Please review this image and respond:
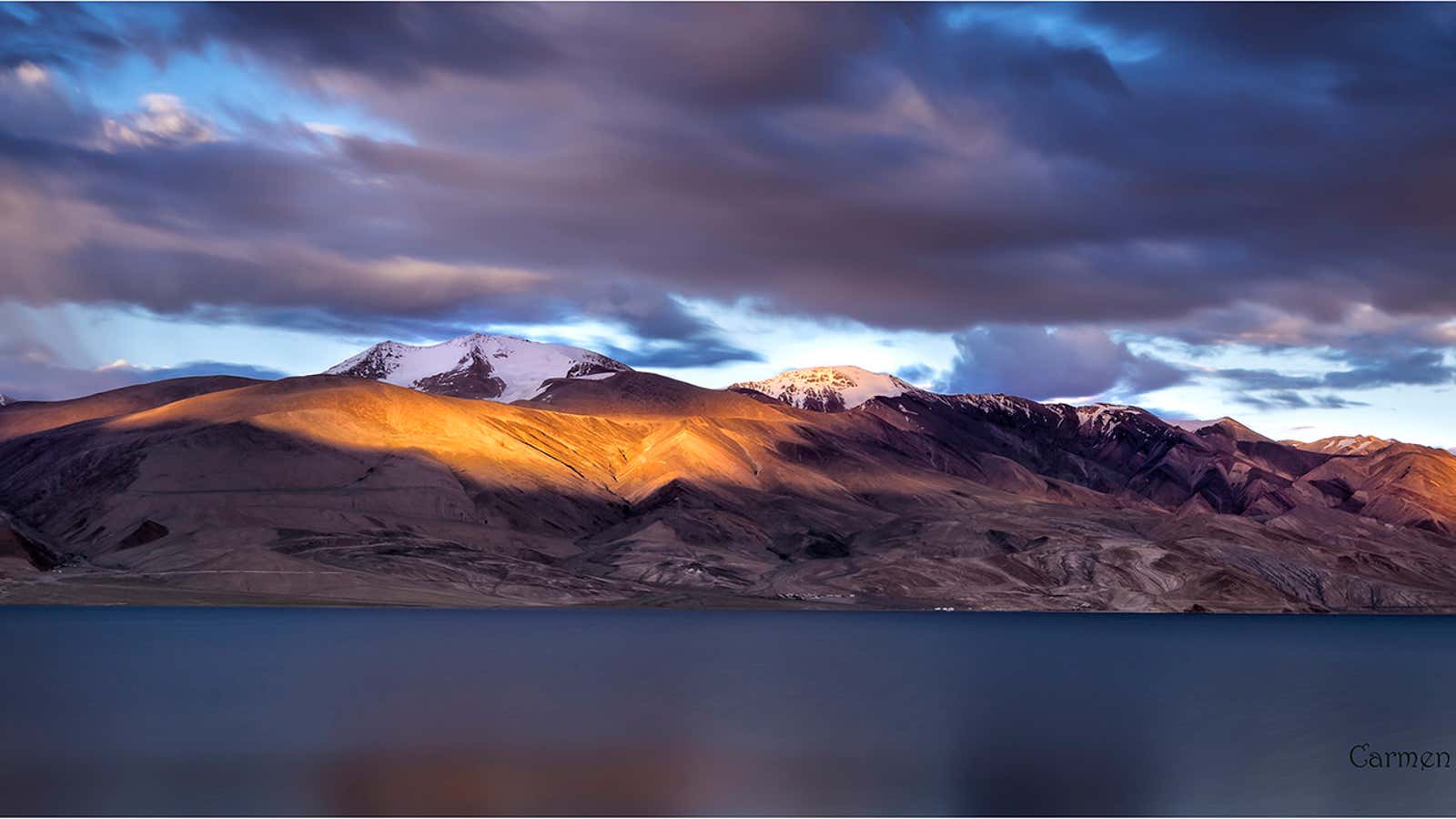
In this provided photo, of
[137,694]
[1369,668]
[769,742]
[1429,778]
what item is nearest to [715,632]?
[1369,668]

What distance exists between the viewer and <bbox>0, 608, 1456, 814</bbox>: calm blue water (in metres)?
44.9

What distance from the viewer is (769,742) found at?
188ft

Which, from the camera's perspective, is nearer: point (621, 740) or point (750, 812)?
point (750, 812)

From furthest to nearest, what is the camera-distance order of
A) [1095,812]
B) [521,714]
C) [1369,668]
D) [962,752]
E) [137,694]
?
[1369,668], [137,694], [521,714], [962,752], [1095,812]

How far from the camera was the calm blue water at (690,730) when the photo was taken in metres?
44.9

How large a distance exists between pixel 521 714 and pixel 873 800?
24.8 meters

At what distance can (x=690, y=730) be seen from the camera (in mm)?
60875

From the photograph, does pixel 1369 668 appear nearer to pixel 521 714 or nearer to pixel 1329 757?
pixel 1329 757

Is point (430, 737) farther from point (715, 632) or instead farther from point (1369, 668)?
point (715, 632)

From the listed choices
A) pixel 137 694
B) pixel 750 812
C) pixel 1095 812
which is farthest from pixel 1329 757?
pixel 137 694

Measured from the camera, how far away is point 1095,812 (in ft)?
141

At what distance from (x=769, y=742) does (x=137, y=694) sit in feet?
113

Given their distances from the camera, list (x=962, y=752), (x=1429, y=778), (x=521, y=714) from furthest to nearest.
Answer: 1. (x=521, y=714)
2. (x=962, y=752)
3. (x=1429, y=778)

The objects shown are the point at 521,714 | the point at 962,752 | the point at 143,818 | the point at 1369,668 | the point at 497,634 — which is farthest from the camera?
the point at 497,634
